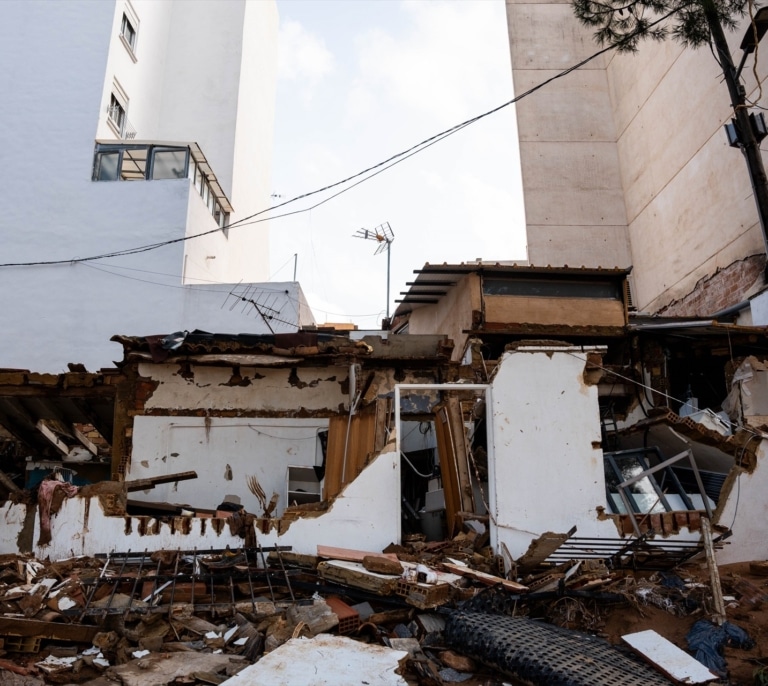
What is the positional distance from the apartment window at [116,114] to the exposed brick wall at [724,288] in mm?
18995

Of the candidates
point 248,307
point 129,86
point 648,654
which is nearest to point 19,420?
point 248,307

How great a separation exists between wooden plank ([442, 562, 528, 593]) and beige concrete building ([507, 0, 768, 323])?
12.8m

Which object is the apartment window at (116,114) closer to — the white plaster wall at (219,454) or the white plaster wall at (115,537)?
the white plaster wall at (219,454)

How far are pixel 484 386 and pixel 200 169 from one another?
16.2 m

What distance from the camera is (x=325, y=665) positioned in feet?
15.9

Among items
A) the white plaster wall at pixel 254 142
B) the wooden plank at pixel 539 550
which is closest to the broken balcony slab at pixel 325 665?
the wooden plank at pixel 539 550

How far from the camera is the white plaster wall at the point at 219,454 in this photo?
11.3m

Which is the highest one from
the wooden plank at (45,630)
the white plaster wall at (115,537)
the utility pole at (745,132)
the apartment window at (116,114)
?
the apartment window at (116,114)

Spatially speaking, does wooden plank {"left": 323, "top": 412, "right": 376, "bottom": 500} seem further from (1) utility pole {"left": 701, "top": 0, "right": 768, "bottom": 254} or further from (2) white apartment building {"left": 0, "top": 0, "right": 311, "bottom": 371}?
(1) utility pole {"left": 701, "top": 0, "right": 768, "bottom": 254}

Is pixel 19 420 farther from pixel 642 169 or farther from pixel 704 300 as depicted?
pixel 642 169

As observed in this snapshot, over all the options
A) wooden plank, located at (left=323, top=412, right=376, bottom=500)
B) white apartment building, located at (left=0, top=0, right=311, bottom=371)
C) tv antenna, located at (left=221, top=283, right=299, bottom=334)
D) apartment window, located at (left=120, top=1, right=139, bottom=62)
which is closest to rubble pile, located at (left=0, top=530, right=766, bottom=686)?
wooden plank, located at (left=323, top=412, right=376, bottom=500)

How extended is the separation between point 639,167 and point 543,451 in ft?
63.8

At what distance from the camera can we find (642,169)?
918 inches

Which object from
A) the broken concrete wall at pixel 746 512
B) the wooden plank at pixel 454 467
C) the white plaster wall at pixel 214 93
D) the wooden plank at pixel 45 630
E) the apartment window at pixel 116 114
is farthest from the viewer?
the white plaster wall at pixel 214 93
